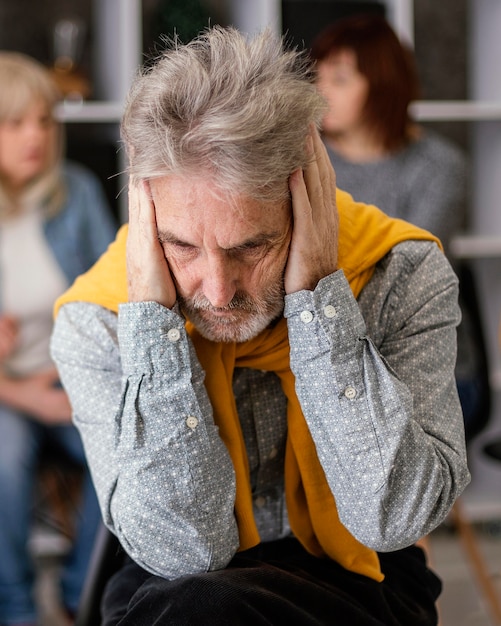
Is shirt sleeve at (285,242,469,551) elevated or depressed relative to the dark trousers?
elevated

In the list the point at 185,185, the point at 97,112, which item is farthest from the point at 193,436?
the point at 97,112

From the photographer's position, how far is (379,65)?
2568mm

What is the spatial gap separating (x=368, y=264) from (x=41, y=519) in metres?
1.65

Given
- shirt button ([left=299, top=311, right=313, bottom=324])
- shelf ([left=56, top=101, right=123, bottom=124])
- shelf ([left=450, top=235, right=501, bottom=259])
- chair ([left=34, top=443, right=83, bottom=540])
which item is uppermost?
shelf ([left=56, top=101, right=123, bottom=124])

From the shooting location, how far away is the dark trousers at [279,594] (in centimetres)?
112

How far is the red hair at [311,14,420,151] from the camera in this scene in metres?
2.57

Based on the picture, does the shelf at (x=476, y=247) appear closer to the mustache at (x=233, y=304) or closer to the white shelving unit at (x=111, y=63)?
the white shelving unit at (x=111, y=63)

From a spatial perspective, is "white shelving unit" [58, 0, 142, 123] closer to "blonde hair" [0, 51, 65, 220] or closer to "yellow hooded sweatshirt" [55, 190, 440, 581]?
"blonde hair" [0, 51, 65, 220]

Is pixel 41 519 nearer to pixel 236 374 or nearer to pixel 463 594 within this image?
pixel 463 594

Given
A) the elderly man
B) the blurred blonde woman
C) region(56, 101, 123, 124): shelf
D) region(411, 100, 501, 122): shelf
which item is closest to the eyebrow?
the elderly man

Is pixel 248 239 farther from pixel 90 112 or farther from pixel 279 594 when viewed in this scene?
pixel 90 112

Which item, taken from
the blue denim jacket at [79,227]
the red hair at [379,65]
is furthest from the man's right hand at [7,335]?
the red hair at [379,65]

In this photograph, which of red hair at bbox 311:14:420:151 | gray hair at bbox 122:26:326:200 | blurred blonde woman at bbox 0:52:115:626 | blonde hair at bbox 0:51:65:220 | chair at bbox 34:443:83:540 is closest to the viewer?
gray hair at bbox 122:26:326:200

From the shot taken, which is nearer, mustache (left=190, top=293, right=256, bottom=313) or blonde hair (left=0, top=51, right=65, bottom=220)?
mustache (left=190, top=293, right=256, bottom=313)
